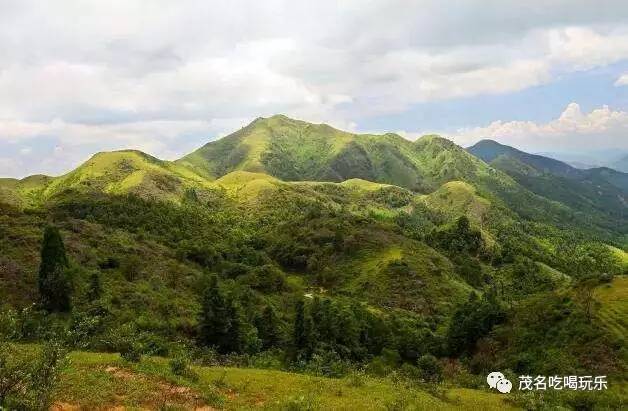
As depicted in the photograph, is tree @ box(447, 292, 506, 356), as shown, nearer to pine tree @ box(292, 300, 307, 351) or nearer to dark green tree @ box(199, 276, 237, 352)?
pine tree @ box(292, 300, 307, 351)

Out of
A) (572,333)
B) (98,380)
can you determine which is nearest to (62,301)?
(98,380)

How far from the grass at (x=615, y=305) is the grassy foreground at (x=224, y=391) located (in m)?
23.4

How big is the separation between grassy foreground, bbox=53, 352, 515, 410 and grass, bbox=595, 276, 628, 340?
2337cm

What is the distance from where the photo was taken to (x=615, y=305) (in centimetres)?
6072

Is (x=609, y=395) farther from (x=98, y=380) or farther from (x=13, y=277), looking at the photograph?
(x=13, y=277)

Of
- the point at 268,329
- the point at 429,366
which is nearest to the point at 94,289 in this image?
the point at 268,329

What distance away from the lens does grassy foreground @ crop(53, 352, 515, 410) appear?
29672 mm

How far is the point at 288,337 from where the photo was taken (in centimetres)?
7781

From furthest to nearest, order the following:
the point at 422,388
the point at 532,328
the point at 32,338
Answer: the point at 532,328, the point at 32,338, the point at 422,388

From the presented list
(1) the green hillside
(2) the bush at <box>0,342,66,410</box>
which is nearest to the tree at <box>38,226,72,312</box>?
(1) the green hillside

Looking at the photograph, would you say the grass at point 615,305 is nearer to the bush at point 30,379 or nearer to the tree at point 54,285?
the bush at point 30,379

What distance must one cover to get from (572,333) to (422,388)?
2741 cm

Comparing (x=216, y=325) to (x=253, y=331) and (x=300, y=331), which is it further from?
(x=300, y=331)

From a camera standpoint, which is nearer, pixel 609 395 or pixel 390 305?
pixel 609 395
